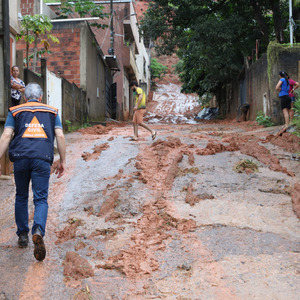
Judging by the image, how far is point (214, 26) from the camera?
50.2 feet

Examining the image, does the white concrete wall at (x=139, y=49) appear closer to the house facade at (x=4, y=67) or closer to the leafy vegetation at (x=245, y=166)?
the house facade at (x=4, y=67)

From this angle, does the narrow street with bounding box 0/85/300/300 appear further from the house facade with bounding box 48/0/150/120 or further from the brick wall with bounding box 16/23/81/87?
the house facade with bounding box 48/0/150/120

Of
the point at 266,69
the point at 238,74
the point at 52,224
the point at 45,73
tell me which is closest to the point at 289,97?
the point at 266,69

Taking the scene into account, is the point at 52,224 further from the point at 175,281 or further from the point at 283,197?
the point at 283,197

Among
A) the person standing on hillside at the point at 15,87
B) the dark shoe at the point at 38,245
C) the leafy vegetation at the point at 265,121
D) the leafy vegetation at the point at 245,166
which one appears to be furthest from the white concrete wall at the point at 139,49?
the dark shoe at the point at 38,245

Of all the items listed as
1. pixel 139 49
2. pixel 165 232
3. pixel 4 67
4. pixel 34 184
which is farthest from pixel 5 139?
pixel 139 49

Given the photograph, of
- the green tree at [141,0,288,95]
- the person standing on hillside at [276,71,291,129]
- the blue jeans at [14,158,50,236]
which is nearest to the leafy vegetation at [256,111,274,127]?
the person standing on hillside at [276,71,291,129]

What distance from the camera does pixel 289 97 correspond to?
29.7 feet

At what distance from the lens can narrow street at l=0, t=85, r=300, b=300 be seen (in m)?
2.82

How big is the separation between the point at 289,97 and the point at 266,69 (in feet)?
15.4

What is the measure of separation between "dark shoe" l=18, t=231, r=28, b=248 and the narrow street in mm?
55

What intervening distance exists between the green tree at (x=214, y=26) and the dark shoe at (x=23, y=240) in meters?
13.6

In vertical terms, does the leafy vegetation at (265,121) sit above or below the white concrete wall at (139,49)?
below

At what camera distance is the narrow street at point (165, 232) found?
2818 millimetres
